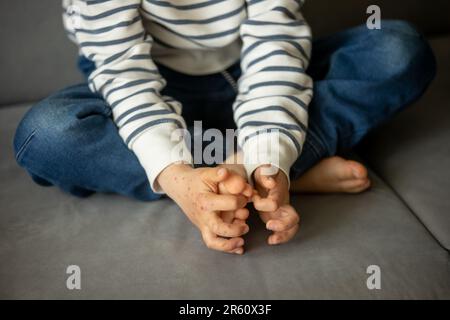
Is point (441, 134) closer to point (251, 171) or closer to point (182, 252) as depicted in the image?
point (251, 171)

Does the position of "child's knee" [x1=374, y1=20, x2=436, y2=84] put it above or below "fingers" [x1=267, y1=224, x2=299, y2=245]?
above

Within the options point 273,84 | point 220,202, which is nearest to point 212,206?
point 220,202

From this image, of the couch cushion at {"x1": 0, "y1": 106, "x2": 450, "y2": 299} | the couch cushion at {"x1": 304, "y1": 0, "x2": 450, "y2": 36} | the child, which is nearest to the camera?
the couch cushion at {"x1": 0, "y1": 106, "x2": 450, "y2": 299}

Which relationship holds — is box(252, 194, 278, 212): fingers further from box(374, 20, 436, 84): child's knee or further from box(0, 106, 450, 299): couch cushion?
box(374, 20, 436, 84): child's knee

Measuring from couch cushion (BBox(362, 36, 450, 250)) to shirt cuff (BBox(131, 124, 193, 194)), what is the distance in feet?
0.97

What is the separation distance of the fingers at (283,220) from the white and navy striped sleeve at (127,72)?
158 millimetres

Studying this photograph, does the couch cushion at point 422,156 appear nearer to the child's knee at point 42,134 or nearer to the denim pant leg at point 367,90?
the denim pant leg at point 367,90

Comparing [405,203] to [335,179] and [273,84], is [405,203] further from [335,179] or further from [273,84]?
[273,84]

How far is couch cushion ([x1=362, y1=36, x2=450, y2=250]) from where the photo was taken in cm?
70

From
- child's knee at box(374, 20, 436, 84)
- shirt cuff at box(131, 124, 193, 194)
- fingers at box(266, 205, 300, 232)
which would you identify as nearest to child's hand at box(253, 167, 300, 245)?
fingers at box(266, 205, 300, 232)

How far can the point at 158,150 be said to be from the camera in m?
0.69

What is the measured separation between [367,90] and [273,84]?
0.44 ft

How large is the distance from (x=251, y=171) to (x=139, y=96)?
179mm

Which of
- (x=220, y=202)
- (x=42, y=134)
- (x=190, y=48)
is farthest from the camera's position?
(x=190, y=48)
